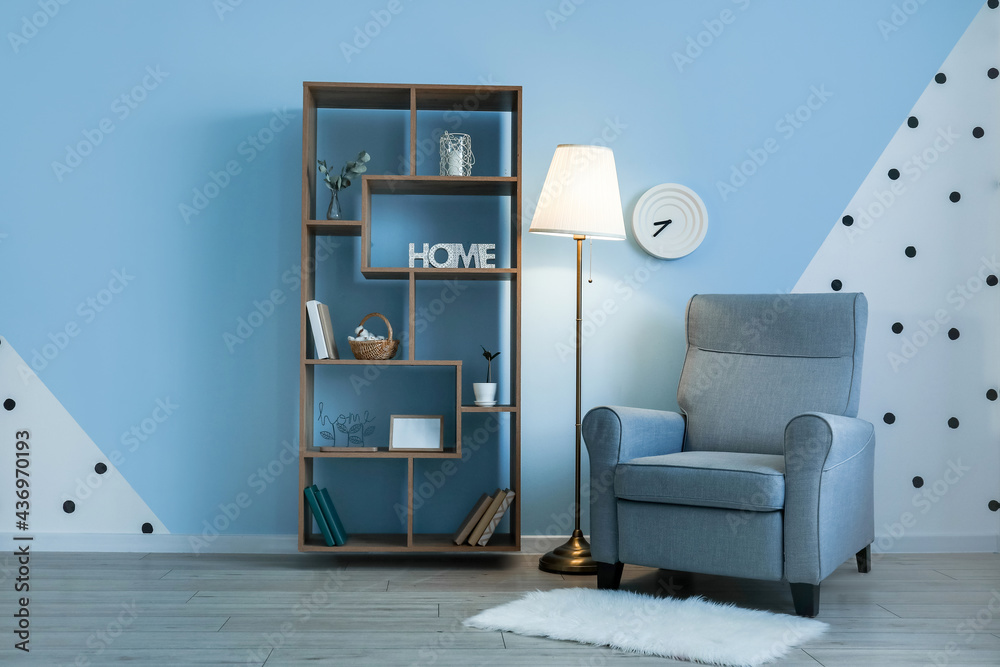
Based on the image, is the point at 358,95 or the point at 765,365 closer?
the point at 765,365

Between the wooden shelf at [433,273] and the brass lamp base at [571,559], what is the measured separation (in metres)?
0.98

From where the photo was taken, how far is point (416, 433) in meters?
2.94

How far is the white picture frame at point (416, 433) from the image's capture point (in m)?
2.92

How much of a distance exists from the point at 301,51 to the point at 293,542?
1.91m

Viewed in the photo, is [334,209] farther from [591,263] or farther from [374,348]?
[591,263]

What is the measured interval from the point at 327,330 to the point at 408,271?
1.22 ft

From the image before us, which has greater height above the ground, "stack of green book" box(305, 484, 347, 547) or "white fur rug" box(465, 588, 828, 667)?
"stack of green book" box(305, 484, 347, 547)

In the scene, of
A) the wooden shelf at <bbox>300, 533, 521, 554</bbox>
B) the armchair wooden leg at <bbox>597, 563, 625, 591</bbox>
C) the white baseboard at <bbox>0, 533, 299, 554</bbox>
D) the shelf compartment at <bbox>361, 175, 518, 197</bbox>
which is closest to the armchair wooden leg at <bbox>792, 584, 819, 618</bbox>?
the armchair wooden leg at <bbox>597, 563, 625, 591</bbox>

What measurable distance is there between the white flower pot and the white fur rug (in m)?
0.76

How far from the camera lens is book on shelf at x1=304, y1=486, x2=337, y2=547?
284 centimetres

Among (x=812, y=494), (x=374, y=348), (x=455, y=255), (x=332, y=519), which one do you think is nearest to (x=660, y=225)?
(x=455, y=255)

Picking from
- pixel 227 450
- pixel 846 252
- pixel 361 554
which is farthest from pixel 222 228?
pixel 846 252

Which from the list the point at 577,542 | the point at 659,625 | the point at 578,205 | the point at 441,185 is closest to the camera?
the point at 659,625

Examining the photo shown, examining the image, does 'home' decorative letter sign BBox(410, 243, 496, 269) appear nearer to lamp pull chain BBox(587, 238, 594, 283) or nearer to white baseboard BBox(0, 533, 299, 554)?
lamp pull chain BBox(587, 238, 594, 283)
